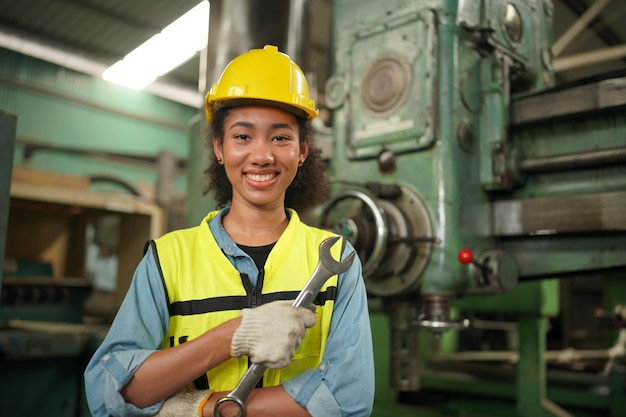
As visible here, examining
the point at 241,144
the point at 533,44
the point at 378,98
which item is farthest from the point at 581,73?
the point at 241,144

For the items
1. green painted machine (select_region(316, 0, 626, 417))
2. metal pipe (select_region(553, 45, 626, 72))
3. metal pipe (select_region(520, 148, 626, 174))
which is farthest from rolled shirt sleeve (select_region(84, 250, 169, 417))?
metal pipe (select_region(553, 45, 626, 72))

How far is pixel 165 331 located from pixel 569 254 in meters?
1.25

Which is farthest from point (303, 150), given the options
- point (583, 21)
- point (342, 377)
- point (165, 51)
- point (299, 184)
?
point (165, 51)

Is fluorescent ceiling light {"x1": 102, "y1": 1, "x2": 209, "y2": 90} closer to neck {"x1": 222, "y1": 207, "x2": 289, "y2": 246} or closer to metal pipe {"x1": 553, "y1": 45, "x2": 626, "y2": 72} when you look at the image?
metal pipe {"x1": 553, "y1": 45, "x2": 626, "y2": 72}

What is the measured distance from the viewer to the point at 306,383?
809mm

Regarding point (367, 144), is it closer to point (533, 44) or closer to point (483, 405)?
point (533, 44)

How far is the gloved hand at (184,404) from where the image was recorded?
2.58 ft

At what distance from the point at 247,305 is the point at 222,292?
0.15 feet

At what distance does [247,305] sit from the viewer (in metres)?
0.86

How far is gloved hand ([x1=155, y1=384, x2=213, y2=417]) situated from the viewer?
31.0 inches

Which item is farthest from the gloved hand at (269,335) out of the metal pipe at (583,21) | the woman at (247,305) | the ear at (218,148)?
the metal pipe at (583,21)

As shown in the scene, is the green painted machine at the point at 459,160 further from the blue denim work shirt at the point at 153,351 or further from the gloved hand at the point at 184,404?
the gloved hand at the point at 184,404

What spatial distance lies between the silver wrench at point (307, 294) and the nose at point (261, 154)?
6.5 inches

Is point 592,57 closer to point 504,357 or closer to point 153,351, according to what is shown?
point 504,357
